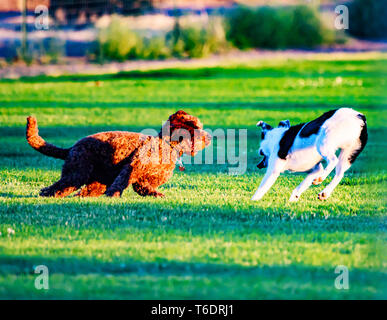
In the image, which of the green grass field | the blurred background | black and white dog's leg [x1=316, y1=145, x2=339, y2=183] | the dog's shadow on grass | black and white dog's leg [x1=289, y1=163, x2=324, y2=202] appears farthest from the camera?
the blurred background

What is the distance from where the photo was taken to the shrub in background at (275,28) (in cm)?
3123

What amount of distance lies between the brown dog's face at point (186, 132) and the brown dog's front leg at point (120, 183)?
0.69m

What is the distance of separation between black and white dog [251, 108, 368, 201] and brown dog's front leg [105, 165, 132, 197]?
1462mm

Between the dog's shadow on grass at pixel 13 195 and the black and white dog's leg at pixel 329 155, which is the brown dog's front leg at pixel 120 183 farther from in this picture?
the black and white dog's leg at pixel 329 155

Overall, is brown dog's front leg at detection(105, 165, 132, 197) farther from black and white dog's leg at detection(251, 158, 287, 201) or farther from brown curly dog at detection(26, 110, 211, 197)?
black and white dog's leg at detection(251, 158, 287, 201)

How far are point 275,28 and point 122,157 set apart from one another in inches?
938

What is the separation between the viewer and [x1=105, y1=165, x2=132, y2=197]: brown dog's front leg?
842 centimetres

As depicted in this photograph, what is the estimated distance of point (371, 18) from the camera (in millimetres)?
35031

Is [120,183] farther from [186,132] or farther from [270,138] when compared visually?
[270,138]

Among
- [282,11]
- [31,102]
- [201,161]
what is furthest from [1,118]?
[282,11]

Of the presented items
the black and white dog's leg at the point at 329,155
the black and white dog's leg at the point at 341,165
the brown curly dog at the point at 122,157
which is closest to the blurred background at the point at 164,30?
the brown curly dog at the point at 122,157

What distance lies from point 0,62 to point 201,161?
15069 millimetres

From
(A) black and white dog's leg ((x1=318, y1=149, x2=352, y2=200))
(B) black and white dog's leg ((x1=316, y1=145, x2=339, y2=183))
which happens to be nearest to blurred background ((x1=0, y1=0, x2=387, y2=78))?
(A) black and white dog's leg ((x1=318, y1=149, x2=352, y2=200))
